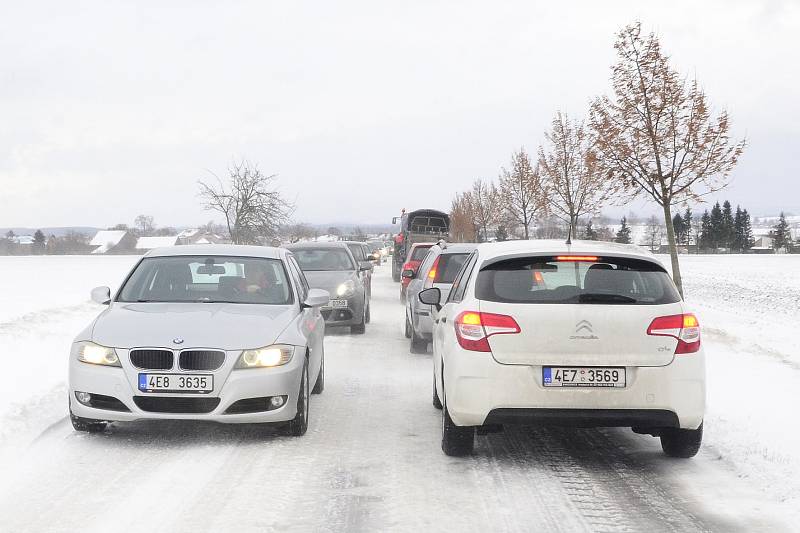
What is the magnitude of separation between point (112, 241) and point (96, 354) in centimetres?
16823

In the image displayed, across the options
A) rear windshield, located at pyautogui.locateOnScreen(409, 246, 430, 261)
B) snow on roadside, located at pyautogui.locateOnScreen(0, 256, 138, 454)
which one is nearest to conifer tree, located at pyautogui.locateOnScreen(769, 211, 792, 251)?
rear windshield, located at pyautogui.locateOnScreen(409, 246, 430, 261)

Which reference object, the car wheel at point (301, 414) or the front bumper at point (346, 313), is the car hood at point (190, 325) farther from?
the front bumper at point (346, 313)

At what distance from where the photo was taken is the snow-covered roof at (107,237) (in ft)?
540

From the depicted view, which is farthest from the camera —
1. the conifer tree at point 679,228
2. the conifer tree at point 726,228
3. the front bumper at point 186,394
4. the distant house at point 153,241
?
the conifer tree at point 679,228

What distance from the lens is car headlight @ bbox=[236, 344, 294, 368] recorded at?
611cm

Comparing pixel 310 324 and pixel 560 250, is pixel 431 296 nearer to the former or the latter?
pixel 310 324

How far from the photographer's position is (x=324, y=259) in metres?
16.2

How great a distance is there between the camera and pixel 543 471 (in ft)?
18.4

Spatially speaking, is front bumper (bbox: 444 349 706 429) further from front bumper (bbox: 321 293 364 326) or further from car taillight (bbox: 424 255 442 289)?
front bumper (bbox: 321 293 364 326)

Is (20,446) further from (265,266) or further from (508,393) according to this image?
(508,393)

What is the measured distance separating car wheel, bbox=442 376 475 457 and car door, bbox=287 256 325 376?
5.48 feet

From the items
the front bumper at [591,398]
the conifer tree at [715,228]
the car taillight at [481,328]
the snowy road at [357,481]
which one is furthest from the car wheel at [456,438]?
the conifer tree at [715,228]


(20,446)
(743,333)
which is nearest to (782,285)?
(743,333)

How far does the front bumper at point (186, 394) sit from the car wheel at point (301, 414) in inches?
9.9
